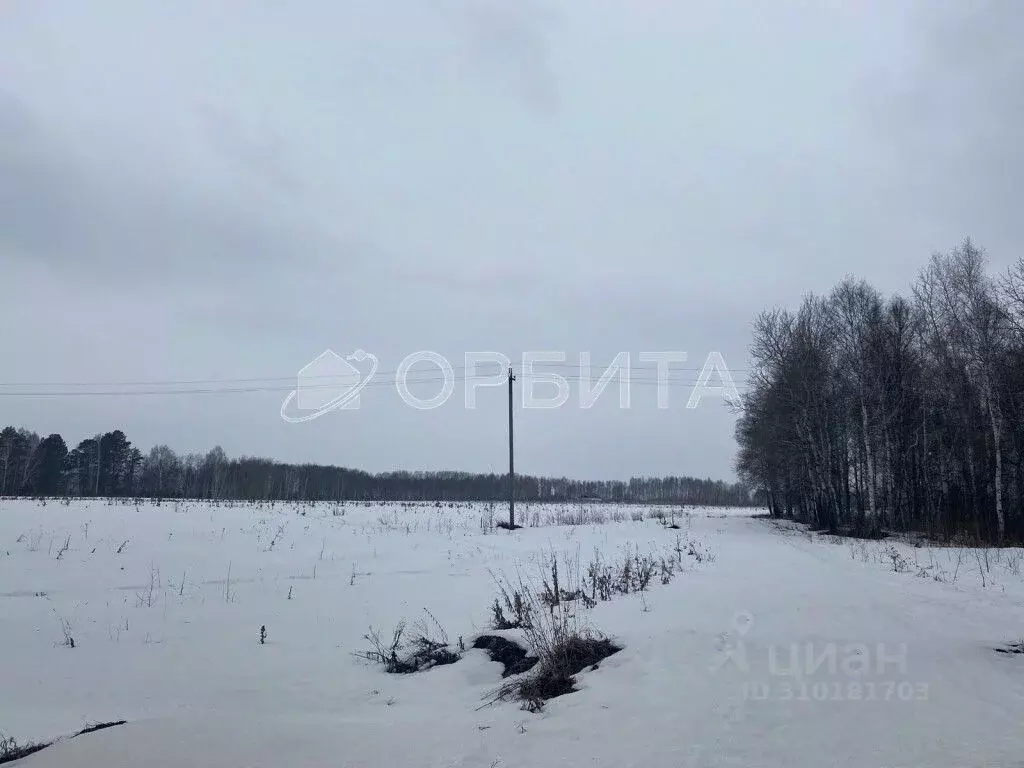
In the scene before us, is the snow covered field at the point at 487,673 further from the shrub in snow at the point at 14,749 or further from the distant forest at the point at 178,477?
the distant forest at the point at 178,477

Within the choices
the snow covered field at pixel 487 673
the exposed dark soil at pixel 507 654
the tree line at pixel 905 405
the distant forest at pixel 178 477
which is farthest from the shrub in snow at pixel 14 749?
the distant forest at pixel 178 477

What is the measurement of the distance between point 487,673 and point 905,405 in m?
27.7

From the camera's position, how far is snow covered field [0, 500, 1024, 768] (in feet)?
12.3

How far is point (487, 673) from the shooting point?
19.9ft

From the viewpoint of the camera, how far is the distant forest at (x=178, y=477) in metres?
61.8

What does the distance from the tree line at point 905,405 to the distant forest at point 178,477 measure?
34650mm

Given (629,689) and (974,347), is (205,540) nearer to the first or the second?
(629,689)

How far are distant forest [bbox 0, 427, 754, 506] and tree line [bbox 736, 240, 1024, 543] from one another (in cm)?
3465

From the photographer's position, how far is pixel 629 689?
463cm

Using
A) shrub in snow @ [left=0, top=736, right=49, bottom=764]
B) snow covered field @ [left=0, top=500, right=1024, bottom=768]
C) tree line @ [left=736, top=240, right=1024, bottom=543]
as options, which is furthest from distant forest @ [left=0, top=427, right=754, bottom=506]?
shrub in snow @ [left=0, top=736, right=49, bottom=764]

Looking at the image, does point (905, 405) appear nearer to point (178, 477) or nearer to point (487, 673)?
point (487, 673)

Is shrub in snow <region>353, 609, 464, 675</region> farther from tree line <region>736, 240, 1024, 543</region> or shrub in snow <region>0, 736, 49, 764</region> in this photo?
tree line <region>736, 240, 1024, 543</region>

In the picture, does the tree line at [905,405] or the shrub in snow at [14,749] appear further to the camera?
the tree line at [905,405]

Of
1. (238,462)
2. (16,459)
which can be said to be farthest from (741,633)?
(238,462)
